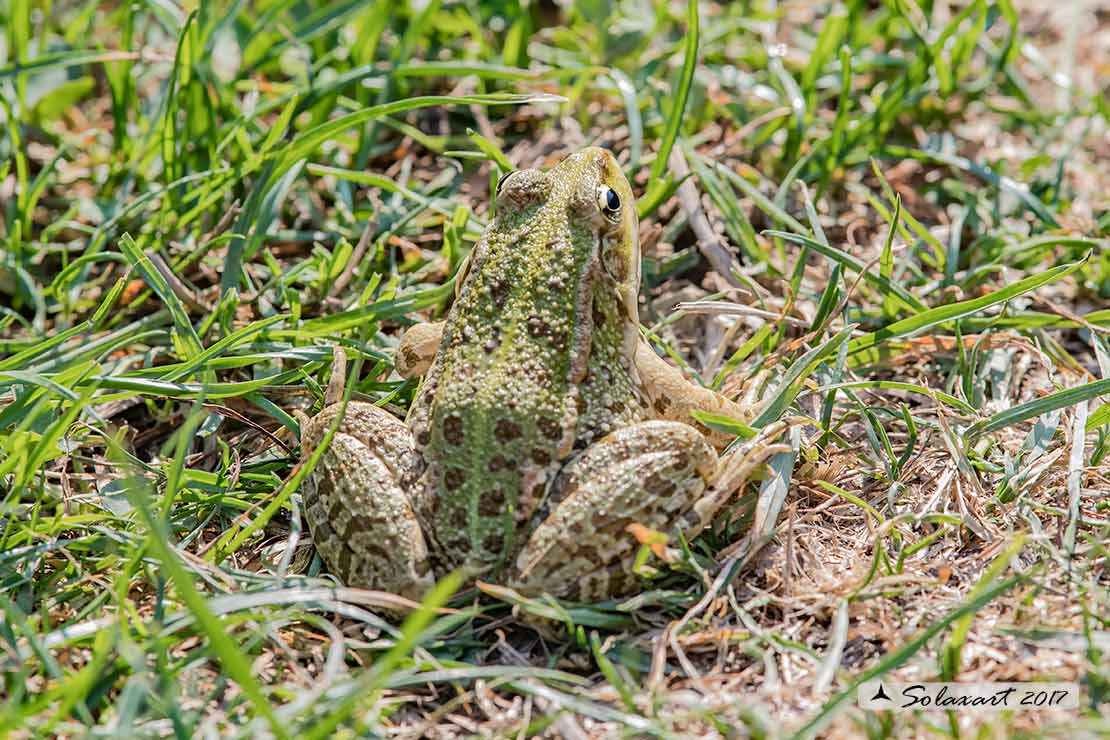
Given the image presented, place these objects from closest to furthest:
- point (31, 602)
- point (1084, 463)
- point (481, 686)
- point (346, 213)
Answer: point (481, 686), point (31, 602), point (1084, 463), point (346, 213)

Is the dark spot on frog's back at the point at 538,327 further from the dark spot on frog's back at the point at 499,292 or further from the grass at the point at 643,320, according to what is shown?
the grass at the point at 643,320

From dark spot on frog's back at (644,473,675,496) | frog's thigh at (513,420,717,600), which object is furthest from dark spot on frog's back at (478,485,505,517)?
dark spot on frog's back at (644,473,675,496)

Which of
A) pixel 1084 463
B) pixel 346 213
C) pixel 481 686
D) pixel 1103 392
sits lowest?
pixel 481 686

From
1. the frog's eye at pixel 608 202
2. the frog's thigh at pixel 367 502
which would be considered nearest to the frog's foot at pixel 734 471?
the frog's thigh at pixel 367 502

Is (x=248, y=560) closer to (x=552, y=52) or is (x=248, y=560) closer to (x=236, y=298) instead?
(x=236, y=298)

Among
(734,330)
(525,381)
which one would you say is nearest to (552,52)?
(734,330)

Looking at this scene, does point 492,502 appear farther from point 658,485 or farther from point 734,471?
point 734,471
